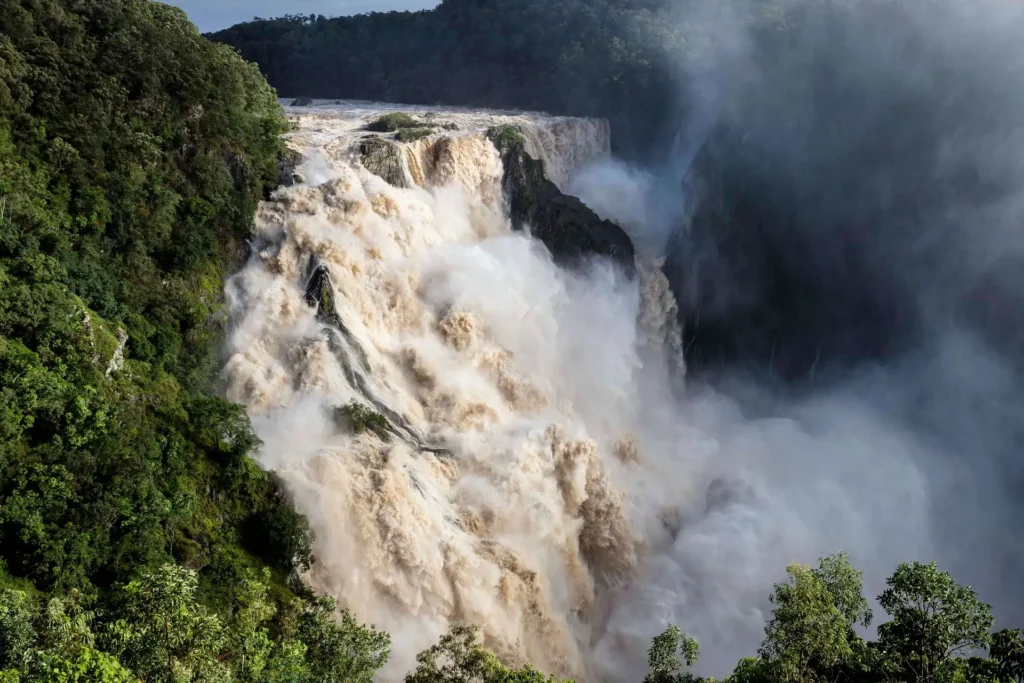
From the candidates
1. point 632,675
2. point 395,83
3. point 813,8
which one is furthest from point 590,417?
Result: point 395,83

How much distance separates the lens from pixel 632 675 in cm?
2444

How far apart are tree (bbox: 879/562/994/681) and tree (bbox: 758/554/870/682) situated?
73 cm

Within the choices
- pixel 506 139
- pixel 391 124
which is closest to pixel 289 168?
pixel 391 124

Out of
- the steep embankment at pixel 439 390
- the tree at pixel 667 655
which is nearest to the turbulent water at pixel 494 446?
the steep embankment at pixel 439 390

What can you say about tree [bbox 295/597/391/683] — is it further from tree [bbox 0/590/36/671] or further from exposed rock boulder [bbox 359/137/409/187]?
exposed rock boulder [bbox 359/137/409/187]

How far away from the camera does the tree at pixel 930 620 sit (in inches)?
532

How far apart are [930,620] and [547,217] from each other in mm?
26912

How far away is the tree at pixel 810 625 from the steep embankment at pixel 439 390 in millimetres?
9950

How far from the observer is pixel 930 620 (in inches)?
538

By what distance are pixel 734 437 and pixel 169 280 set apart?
24479 mm

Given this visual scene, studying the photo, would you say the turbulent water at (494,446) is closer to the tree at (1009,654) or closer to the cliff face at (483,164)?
the cliff face at (483,164)

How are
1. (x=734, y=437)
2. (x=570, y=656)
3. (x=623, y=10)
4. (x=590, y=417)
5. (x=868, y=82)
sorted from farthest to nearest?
1. (x=623, y=10)
2. (x=868, y=82)
3. (x=734, y=437)
4. (x=590, y=417)
5. (x=570, y=656)

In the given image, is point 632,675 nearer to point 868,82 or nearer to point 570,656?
point 570,656

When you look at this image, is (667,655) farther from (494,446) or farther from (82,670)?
(494,446)
